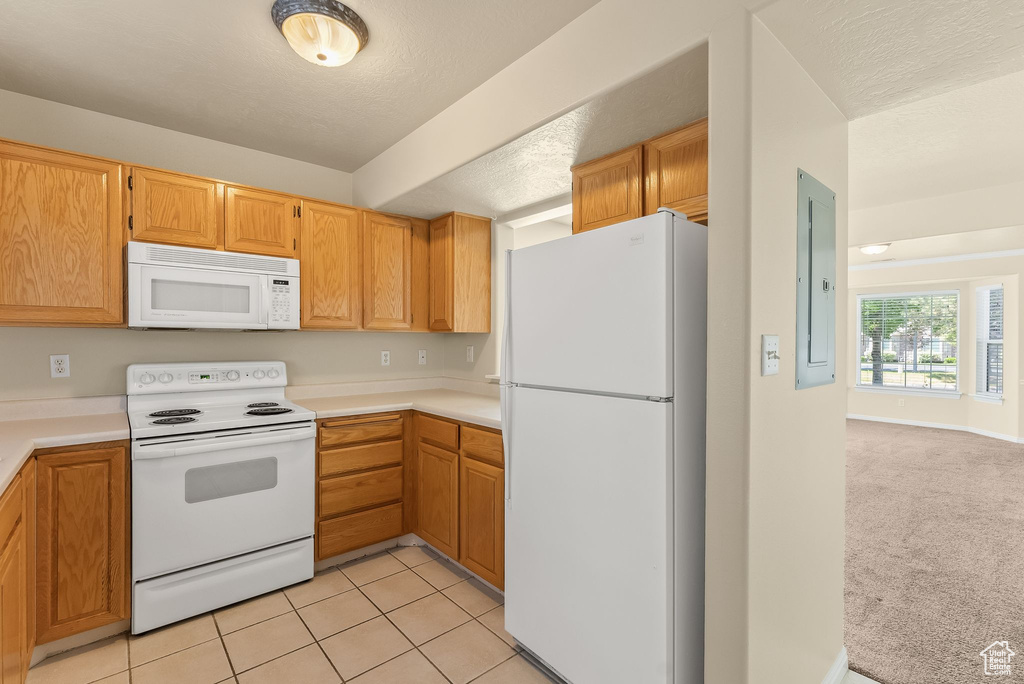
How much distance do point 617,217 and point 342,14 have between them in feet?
4.46

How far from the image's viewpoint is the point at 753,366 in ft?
4.44

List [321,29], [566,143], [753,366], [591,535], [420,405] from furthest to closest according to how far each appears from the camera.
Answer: [420,405] < [566,143] < [321,29] < [591,535] < [753,366]

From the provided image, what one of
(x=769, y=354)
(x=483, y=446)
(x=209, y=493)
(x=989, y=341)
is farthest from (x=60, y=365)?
(x=989, y=341)

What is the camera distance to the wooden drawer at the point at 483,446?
7.76 ft

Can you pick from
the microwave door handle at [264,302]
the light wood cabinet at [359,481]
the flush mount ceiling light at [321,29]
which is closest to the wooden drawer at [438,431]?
the light wood cabinet at [359,481]

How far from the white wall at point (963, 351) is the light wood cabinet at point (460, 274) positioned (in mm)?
7020

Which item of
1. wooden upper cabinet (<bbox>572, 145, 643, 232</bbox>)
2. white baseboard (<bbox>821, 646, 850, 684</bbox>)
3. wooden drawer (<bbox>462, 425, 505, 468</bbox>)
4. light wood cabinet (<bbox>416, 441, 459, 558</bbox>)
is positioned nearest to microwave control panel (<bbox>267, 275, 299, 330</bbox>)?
light wood cabinet (<bbox>416, 441, 459, 558</bbox>)

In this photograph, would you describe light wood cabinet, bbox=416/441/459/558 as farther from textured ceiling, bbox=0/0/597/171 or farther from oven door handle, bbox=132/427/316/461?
textured ceiling, bbox=0/0/597/171

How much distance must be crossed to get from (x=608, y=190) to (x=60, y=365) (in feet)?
9.65

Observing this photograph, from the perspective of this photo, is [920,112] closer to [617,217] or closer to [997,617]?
[617,217]

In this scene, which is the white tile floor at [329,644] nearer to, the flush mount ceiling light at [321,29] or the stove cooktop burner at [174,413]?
the stove cooktop burner at [174,413]

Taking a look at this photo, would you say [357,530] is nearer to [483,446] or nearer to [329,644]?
[329,644]

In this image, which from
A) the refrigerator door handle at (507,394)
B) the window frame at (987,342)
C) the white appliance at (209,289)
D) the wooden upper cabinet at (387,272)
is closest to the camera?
the refrigerator door handle at (507,394)

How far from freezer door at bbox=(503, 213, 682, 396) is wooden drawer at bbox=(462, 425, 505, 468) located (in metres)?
0.50
